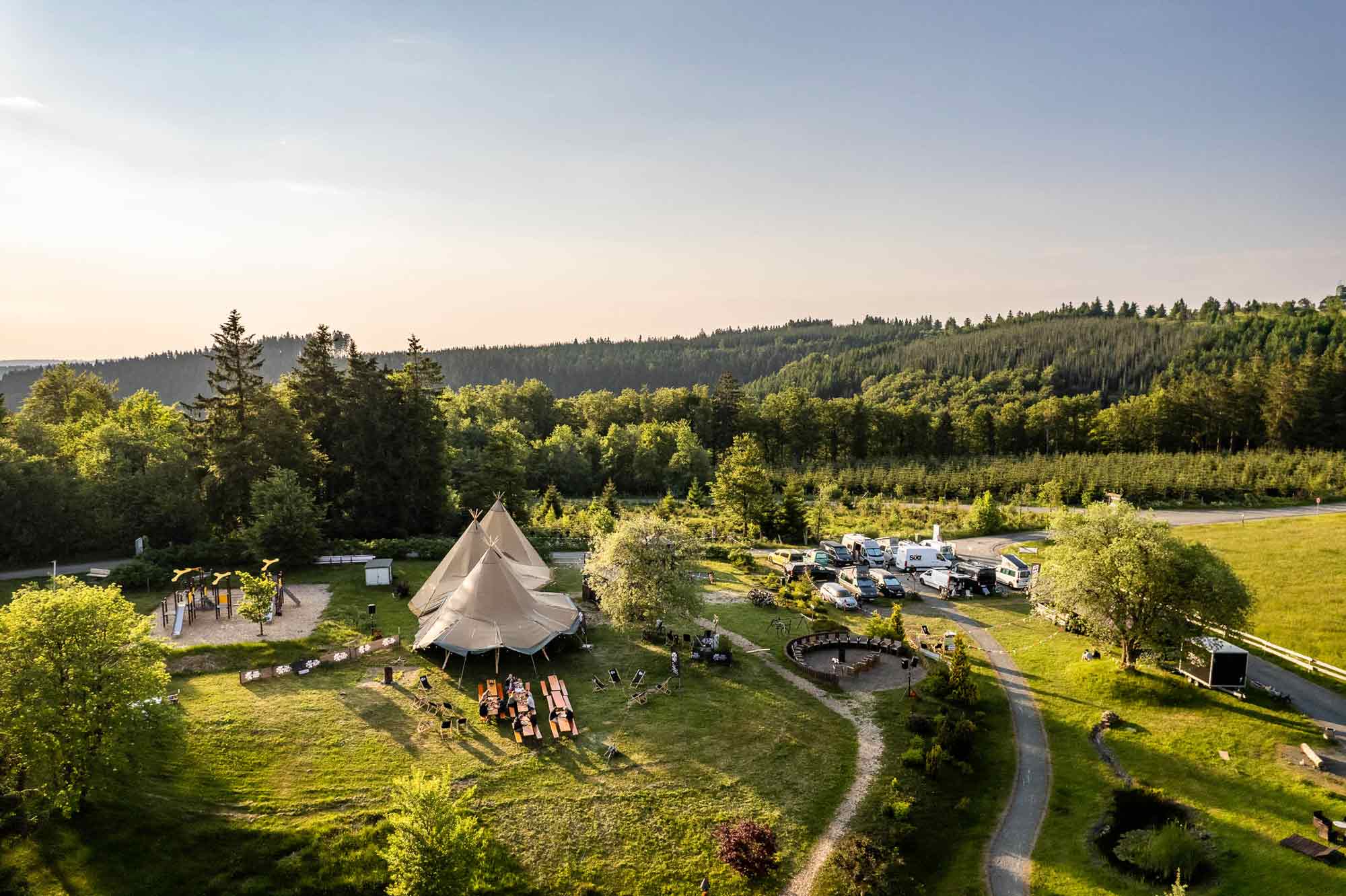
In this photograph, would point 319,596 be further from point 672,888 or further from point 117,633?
point 672,888

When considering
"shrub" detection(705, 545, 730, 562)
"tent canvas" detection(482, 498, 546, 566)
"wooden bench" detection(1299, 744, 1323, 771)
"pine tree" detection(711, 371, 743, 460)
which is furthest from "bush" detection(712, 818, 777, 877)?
"pine tree" detection(711, 371, 743, 460)

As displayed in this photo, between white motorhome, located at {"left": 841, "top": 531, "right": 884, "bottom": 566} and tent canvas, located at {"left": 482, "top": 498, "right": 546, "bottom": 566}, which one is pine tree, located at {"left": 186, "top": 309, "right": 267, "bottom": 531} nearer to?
tent canvas, located at {"left": 482, "top": 498, "right": 546, "bottom": 566}

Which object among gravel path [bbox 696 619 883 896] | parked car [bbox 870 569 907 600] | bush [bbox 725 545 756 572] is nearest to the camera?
gravel path [bbox 696 619 883 896]

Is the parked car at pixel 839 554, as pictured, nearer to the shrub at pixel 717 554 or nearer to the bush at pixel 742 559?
the bush at pixel 742 559

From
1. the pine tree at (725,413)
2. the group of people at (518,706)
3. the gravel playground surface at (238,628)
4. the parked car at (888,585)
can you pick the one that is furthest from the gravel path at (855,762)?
the pine tree at (725,413)

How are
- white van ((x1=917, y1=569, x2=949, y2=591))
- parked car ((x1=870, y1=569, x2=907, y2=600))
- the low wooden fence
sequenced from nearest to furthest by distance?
the low wooden fence, parked car ((x1=870, y1=569, x2=907, y2=600)), white van ((x1=917, y1=569, x2=949, y2=591))

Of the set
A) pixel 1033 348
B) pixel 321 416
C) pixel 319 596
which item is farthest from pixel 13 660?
pixel 1033 348

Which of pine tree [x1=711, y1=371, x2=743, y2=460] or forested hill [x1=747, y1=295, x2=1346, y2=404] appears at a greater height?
forested hill [x1=747, y1=295, x2=1346, y2=404]
